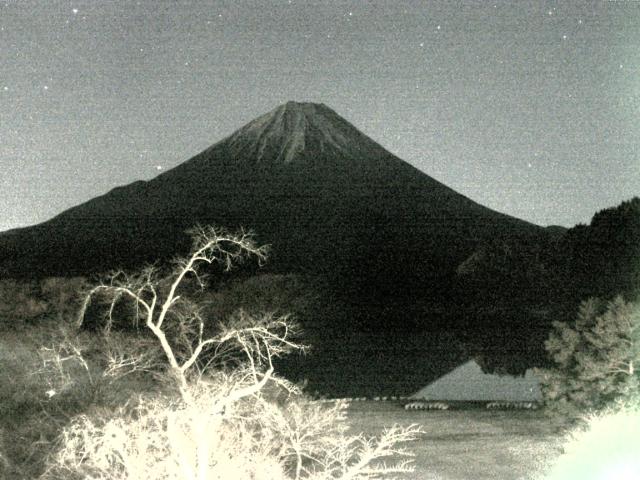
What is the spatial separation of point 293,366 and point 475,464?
59.6 feet

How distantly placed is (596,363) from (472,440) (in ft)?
12.2

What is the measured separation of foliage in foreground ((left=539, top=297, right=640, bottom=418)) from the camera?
18750mm

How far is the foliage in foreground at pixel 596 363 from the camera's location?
1875 cm

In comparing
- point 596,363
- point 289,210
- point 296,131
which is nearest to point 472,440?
point 596,363

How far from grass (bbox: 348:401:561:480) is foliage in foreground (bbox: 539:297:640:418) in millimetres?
1148

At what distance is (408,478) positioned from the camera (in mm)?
16375

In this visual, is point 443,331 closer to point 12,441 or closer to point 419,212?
point 12,441

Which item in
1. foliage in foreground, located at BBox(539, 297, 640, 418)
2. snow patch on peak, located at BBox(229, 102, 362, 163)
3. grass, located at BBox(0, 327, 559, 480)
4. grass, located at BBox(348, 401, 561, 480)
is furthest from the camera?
snow patch on peak, located at BBox(229, 102, 362, 163)

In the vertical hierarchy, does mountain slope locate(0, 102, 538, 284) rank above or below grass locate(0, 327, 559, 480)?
above

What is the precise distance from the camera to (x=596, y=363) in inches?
755

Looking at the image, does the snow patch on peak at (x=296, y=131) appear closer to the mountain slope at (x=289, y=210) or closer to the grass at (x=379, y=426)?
the mountain slope at (x=289, y=210)

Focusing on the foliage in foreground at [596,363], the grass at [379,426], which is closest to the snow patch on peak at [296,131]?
the grass at [379,426]

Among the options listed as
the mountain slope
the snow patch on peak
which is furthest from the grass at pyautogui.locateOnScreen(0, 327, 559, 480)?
the snow patch on peak

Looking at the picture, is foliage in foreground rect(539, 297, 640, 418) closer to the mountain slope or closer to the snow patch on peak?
the mountain slope
